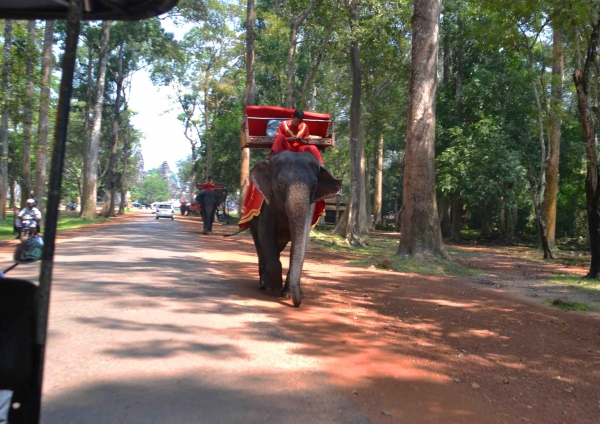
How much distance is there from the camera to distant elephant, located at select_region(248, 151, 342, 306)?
7734 millimetres

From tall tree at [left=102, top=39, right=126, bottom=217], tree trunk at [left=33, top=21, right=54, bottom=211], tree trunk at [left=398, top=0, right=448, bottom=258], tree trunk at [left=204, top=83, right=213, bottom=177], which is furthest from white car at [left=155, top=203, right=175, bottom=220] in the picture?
tree trunk at [left=398, top=0, right=448, bottom=258]

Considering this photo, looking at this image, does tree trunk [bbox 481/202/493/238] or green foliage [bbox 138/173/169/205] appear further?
green foliage [bbox 138/173/169/205]

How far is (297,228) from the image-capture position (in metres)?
7.75

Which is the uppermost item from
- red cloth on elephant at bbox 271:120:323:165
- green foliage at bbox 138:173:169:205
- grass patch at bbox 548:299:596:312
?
green foliage at bbox 138:173:169:205

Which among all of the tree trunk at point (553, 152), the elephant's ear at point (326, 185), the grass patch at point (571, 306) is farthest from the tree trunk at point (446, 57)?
the elephant's ear at point (326, 185)

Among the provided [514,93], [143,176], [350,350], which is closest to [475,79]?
[514,93]

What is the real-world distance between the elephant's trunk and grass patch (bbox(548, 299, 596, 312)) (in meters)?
4.42

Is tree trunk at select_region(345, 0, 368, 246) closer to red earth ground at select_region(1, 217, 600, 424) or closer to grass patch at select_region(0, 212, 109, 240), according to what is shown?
red earth ground at select_region(1, 217, 600, 424)

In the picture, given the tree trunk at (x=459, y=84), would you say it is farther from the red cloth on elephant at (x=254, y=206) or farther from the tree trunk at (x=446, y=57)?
the red cloth on elephant at (x=254, y=206)

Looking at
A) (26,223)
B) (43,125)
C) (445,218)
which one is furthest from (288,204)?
(445,218)

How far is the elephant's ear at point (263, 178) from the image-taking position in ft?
27.3

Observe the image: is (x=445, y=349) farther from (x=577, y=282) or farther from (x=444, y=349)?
(x=577, y=282)

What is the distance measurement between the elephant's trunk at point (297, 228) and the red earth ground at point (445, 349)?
14.6 inches

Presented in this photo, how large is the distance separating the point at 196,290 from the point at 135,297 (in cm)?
115
